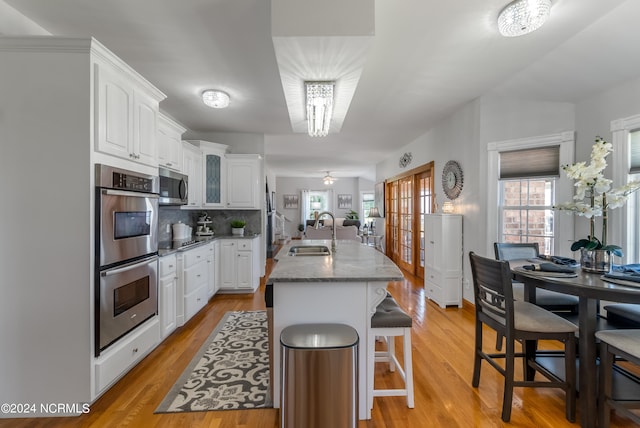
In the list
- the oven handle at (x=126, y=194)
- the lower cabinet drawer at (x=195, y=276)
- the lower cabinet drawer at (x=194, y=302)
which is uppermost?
the oven handle at (x=126, y=194)

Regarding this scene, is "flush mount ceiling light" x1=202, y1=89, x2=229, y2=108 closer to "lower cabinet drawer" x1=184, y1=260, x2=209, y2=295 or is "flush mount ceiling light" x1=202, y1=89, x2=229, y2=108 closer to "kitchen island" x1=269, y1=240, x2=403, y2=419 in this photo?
"lower cabinet drawer" x1=184, y1=260, x2=209, y2=295

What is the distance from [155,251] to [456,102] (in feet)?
12.3

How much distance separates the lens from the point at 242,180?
4.57 meters

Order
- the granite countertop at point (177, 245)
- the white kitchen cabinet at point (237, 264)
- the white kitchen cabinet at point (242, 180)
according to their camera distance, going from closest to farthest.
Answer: the granite countertop at point (177, 245) → the white kitchen cabinet at point (237, 264) → the white kitchen cabinet at point (242, 180)

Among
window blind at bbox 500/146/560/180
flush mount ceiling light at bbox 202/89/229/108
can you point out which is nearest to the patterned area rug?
flush mount ceiling light at bbox 202/89/229/108

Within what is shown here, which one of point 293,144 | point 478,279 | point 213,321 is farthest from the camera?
point 293,144

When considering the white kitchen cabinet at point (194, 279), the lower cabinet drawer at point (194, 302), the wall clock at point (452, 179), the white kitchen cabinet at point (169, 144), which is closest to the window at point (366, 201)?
the wall clock at point (452, 179)

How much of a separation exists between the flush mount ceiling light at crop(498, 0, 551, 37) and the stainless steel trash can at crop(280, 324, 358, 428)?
88.2 inches

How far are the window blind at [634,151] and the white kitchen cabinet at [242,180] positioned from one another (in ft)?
14.1

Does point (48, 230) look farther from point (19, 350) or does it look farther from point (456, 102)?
point (456, 102)

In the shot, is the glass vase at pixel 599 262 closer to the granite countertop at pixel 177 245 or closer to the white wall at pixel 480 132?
the white wall at pixel 480 132

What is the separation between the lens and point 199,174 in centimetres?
423

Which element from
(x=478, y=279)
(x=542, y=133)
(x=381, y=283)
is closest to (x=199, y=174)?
(x=381, y=283)

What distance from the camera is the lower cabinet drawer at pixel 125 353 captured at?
188cm
